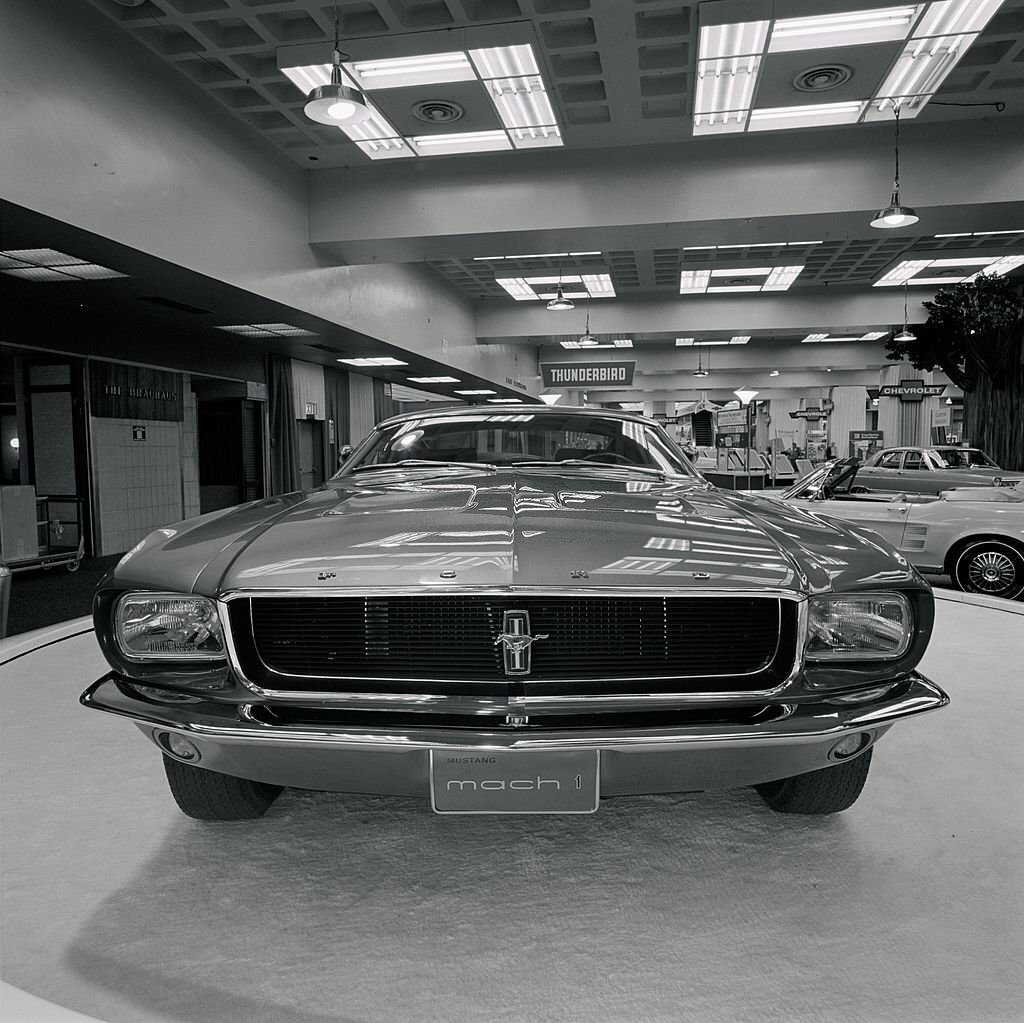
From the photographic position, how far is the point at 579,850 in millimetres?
1789

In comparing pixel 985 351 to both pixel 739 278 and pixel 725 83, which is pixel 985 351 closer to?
pixel 739 278

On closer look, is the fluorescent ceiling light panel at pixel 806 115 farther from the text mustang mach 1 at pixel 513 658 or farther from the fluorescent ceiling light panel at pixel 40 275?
the fluorescent ceiling light panel at pixel 40 275

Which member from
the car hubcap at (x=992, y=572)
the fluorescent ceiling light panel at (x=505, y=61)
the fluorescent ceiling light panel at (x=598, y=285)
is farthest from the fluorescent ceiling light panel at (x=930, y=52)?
the fluorescent ceiling light panel at (x=598, y=285)

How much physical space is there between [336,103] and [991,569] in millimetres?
5372

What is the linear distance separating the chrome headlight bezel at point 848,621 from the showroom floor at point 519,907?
1.72 feet

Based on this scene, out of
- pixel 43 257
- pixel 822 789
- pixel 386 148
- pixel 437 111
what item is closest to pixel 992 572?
pixel 822 789

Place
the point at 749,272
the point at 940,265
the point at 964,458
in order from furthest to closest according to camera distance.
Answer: the point at 749,272 < the point at 940,265 < the point at 964,458

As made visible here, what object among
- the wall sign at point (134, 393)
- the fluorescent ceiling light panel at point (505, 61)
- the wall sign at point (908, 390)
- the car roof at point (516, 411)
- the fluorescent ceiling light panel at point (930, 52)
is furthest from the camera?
the wall sign at point (908, 390)

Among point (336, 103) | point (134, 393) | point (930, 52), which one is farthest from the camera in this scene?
point (134, 393)

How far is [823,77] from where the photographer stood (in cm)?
595

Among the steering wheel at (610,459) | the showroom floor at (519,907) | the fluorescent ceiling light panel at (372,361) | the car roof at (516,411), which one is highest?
the fluorescent ceiling light panel at (372,361)

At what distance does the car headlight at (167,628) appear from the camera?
5.02ft

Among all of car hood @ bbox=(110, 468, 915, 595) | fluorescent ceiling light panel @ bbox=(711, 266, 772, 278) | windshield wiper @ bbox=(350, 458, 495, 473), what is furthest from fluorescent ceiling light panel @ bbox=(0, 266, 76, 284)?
fluorescent ceiling light panel @ bbox=(711, 266, 772, 278)

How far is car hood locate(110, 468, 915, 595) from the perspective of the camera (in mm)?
1462
